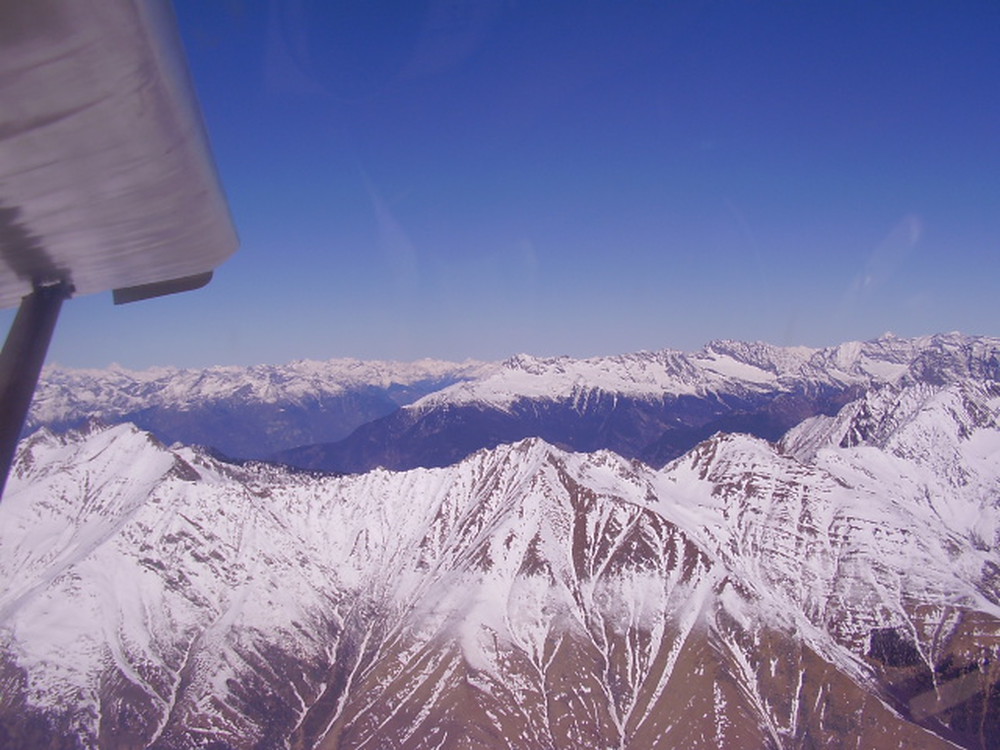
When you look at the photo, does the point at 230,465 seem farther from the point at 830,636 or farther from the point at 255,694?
the point at 830,636

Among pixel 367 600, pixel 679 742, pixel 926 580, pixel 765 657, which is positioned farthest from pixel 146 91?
pixel 367 600

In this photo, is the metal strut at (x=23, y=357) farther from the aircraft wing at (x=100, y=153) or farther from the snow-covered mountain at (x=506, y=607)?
the snow-covered mountain at (x=506, y=607)

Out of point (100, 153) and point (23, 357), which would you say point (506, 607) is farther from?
point (100, 153)

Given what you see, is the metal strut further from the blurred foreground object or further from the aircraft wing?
the aircraft wing

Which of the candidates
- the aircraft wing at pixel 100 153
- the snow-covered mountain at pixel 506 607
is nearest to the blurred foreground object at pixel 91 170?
the aircraft wing at pixel 100 153

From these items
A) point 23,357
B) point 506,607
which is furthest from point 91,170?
point 506,607
